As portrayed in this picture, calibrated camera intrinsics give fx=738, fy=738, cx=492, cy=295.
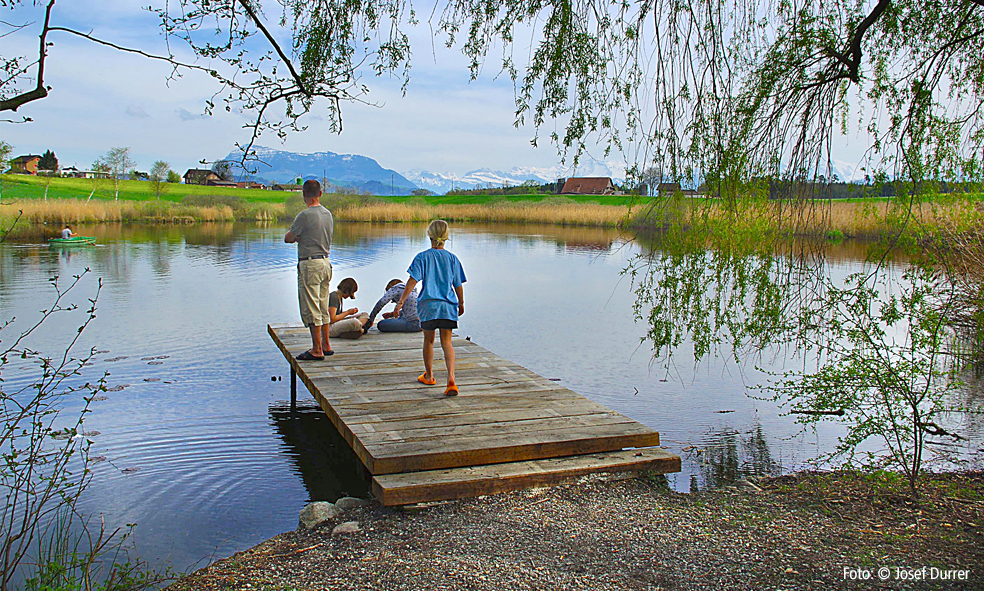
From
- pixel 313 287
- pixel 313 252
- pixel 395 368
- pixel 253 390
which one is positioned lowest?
pixel 253 390

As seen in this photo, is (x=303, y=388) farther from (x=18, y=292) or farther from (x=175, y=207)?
(x=175, y=207)

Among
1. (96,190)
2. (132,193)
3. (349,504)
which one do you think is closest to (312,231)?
(349,504)

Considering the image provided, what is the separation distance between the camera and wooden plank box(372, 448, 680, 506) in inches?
185

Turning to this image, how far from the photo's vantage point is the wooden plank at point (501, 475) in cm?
470

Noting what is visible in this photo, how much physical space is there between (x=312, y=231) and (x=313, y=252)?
0.71 feet

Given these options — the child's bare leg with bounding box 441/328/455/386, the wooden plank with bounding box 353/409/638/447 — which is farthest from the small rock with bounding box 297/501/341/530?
the child's bare leg with bounding box 441/328/455/386

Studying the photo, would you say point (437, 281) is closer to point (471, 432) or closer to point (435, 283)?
point (435, 283)

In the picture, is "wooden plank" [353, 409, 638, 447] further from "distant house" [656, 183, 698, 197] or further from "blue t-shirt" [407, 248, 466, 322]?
"distant house" [656, 183, 698, 197]

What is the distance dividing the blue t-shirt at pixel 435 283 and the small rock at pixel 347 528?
6.13 feet

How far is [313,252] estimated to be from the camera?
22.9 ft

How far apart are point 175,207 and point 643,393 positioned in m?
41.7

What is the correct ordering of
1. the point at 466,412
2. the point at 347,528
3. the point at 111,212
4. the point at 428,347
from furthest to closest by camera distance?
the point at 111,212 → the point at 428,347 → the point at 466,412 → the point at 347,528

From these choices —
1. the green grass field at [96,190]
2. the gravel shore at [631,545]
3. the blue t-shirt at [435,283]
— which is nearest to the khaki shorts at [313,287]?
the blue t-shirt at [435,283]

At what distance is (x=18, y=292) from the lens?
16.0 meters
